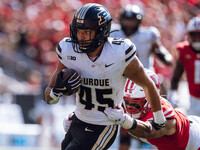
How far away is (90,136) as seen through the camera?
2838 millimetres

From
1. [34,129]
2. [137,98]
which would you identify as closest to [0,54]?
[34,129]

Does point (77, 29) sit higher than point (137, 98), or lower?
higher

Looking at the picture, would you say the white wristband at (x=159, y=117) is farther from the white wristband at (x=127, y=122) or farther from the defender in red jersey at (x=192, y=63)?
the defender in red jersey at (x=192, y=63)

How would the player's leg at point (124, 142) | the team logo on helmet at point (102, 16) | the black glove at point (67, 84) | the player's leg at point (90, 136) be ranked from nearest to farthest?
the black glove at point (67, 84) → the team logo on helmet at point (102, 16) → the player's leg at point (90, 136) → the player's leg at point (124, 142)

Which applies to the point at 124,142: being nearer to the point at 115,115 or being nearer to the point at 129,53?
the point at 115,115

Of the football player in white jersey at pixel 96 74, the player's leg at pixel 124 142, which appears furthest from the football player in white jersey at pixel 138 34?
the football player in white jersey at pixel 96 74

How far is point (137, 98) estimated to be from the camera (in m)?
3.02

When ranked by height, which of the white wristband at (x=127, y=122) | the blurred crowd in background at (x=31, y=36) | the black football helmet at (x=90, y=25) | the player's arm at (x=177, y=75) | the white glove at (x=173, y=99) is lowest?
the blurred crowd in background at (x=31, y=36)

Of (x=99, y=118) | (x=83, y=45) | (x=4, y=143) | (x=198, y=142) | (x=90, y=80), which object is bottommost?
(x=4, y=143)

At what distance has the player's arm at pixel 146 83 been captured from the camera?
106 inches

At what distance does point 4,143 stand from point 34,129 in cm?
61

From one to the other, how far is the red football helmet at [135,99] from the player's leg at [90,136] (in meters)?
0.24

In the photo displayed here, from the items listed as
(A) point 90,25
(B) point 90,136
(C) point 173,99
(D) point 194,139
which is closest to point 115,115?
(B) point 90,136

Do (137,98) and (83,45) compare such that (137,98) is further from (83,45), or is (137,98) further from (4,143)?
(4,143)
